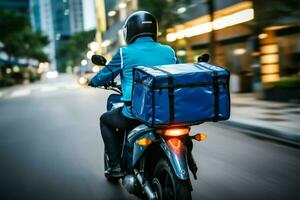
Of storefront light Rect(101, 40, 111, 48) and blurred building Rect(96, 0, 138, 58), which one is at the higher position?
blurred building Rect(96, 0, 138, 58)

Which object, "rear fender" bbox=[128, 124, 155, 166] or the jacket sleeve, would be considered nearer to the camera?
"rear fender" bbox=[128, 124, 155, 166]

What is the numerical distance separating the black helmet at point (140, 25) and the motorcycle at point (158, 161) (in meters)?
0.38

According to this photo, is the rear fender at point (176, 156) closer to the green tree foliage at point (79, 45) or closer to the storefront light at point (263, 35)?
the storefront light at point (263, 35)

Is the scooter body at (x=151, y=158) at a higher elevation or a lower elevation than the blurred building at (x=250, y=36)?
lower

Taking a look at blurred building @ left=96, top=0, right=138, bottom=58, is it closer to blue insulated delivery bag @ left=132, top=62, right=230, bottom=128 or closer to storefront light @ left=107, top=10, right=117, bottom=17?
storefront light @ left=107, top=10, right=117, bottom=17

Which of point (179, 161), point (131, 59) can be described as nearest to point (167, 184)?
point (179, 161)

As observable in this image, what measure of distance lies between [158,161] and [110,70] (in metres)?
0.95

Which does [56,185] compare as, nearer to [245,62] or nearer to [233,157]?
[233,157]

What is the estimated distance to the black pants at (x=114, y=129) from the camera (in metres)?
3.81

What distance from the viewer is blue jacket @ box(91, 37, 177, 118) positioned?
11.9 ft

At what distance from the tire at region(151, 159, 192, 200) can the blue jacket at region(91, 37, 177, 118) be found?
0.58 metres

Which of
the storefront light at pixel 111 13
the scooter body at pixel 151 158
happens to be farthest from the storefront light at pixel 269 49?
the storefront light at pixel 111 13

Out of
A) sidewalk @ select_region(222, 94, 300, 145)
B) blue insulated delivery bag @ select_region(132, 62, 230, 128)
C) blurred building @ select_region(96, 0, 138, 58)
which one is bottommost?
sidewalk @ select_region(222, 94, 300, 145)

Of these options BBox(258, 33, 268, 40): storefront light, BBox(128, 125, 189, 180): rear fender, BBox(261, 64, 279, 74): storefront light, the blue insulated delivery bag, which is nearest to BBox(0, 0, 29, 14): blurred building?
BBox(258, 33, 268, 40): storefront light
